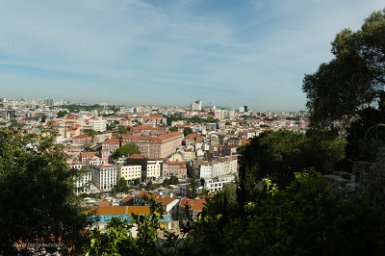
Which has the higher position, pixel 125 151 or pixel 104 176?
pixel 125 151

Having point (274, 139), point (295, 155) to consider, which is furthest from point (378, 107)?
point (274, 139)

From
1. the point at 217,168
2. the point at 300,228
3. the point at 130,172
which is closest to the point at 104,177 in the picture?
the point at 130,172

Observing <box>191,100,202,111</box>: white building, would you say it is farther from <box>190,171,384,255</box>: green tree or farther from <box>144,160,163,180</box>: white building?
<box>190,171,384,255</box>: green tree

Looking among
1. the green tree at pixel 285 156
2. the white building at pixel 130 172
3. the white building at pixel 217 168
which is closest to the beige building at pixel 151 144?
the white building at pixel 130 172

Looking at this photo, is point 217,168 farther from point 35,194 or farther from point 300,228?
point 300,228

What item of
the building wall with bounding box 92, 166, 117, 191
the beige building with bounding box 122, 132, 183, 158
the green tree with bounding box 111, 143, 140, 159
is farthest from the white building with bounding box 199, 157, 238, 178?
the green tree with bounding box 111, 143, 140, 159

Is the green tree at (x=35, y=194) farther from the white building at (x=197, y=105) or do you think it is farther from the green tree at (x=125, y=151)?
the white building at (x=197, y=105)
